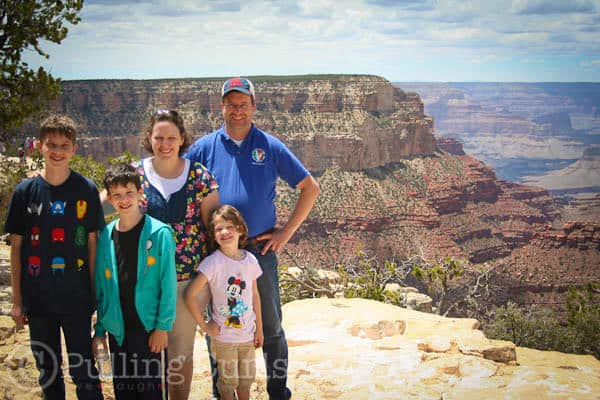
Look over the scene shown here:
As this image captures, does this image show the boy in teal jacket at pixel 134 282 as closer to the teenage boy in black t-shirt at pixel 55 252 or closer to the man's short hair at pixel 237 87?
the teenage boy in black t-shirt at pixel 55 252

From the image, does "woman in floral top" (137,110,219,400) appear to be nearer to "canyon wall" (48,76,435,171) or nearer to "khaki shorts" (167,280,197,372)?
"khaki shorts" (167,280,197,372)

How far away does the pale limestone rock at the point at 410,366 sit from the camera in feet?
16.1

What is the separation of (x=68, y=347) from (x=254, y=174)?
6.09 ft

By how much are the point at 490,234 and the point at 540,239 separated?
5913mm

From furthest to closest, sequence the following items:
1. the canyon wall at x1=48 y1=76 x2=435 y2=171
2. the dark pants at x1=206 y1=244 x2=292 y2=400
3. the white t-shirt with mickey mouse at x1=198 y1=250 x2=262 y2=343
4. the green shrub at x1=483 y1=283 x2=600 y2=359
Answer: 1. the canyon wall at x1=48 y1=76 x2=435 y2=171
2. the green shrub at x1=483 y1=283 x2=600 y2=359
3. the dark pants at x1=206 y1=244 x2=292 y2=400
4. the white t-shirt with mickey mouse at x1=198 y1=250 x2=262 y2=343

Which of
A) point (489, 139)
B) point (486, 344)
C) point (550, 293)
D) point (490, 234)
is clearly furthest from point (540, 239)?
point (489, 139)

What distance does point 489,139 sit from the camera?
194125mm

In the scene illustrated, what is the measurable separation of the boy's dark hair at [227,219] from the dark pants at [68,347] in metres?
1.03

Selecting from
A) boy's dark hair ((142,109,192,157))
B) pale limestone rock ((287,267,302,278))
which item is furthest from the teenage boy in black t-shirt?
pale limestone rock ((287,267,302,278))

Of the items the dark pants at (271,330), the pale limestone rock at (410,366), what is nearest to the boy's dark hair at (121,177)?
the dark pants at (271,330)

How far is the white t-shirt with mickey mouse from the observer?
4.19m

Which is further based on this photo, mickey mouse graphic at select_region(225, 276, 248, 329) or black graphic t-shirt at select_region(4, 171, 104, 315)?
mickey mouse graphic at select_region(225, 276, 248, 329)

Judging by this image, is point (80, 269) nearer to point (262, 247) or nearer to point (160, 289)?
point (160, 289)

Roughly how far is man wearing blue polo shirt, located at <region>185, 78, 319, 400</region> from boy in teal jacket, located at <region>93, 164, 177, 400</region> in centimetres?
74
